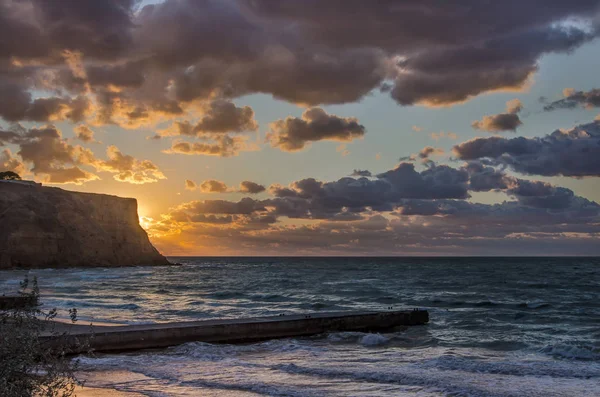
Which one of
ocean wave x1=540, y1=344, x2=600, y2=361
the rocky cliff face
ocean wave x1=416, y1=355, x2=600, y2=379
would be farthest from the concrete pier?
the rocky cliff face

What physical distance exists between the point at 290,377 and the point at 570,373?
9311mm

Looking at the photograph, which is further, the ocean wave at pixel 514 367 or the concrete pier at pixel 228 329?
the concrete pier at pixel 228 329

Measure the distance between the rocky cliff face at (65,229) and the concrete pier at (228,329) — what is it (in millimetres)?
88728

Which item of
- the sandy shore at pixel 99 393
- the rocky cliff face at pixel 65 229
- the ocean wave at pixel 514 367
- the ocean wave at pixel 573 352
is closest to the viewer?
the sandy shore at pixel 99 393

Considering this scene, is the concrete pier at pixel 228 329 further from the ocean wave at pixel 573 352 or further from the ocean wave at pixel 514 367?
the ocean wave at pixel 573 352

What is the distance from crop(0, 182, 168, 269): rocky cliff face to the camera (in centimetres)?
10406

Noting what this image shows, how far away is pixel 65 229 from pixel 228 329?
98.7m

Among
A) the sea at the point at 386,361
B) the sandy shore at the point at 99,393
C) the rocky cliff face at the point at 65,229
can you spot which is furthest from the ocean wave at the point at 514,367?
the rocky cliff face at the point at 65,229

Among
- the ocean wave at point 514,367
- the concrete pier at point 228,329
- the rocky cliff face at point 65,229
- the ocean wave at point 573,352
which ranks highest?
the rocky cliff face at point 65,229

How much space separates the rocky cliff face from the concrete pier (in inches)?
3493

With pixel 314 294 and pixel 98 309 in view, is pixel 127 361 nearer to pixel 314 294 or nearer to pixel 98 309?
pixel 98 309

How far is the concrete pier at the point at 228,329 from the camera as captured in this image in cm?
2161

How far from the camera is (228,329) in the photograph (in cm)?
2455

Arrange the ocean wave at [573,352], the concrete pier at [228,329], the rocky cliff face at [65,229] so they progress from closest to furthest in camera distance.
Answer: the concrete pier at [228,329] < the ocean wave at [573,352] < the rocky cliff face at [65,229]
